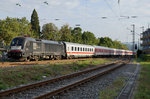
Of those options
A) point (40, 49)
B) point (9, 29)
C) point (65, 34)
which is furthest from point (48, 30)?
point (40, 49)

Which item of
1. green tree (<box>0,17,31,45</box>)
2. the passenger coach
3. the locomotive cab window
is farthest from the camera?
green tree (<box>0,17,31,45</box>)

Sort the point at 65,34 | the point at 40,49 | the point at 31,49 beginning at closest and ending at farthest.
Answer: the point at 31,49, the point at 40,49, the point at 65,34

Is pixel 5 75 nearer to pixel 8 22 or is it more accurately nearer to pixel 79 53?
pixel 79 53

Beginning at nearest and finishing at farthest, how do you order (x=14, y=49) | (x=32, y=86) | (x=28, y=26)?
(x=32, y=86) → (x=14, y=49) → (x=28, y=26)

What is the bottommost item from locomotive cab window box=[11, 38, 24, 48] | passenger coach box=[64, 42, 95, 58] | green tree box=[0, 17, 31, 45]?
passenger coach box=[64, 42, 95, 58]

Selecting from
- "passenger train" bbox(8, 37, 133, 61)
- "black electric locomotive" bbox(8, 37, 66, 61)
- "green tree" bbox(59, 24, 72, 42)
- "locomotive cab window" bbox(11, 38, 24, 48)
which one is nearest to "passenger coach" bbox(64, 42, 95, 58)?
"passenger train" bbox(8, 37, 133, 61)

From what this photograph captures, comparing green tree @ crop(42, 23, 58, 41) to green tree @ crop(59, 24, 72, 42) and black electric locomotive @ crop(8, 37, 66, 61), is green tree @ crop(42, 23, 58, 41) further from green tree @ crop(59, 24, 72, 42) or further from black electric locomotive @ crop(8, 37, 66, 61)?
black electric locomotive @ crop(8, 37, 66, 61)

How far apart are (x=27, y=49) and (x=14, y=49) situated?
1450 mm

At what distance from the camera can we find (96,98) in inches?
299

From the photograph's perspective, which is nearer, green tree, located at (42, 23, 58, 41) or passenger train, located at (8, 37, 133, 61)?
passenger train, located at (8, 37, 133, 61)

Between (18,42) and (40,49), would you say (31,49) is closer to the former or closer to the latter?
(18,42)

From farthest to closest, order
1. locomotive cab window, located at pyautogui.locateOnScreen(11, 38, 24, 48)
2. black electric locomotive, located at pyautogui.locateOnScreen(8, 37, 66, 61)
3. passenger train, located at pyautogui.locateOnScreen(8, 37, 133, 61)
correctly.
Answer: locomotive cab window, located at pyautogui.locateOnScreen(11, 38, 24, 48)
passenger train, located at pyautogui.locateOnScreen(8, 37, 133, 61)
black electric locomotive, located at pyautogui.locateOnScreen(8, 37, 66, 61)

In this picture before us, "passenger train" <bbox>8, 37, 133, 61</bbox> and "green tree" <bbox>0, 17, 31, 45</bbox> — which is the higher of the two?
"green tree" <bbox>0, 17, 31, 45</bbox>

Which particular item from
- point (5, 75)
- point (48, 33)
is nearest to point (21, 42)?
point (5, 75)
